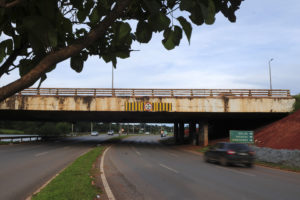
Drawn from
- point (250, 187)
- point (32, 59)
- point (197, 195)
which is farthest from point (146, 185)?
point (32, 59)

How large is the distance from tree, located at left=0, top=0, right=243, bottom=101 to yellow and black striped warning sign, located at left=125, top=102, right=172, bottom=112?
27223 mm

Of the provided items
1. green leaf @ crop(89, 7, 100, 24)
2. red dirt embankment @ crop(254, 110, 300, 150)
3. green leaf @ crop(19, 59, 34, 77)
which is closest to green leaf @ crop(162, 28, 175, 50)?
green leaf @ crop(89, 7, 100, 24)

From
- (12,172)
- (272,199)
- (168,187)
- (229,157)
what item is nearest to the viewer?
(272,199)

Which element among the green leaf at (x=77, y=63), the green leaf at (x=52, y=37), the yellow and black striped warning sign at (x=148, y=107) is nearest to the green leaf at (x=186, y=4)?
the green leaf at (x=52, y=37)

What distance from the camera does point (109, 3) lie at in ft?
7.72

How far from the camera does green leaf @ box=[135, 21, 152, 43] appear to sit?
7.24 ft

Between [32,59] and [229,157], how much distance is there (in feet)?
53.2

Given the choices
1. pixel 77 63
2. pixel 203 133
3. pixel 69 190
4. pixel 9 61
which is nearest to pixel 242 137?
pixel 203 133

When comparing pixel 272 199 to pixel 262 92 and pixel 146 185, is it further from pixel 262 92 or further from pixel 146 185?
pixel 262 92

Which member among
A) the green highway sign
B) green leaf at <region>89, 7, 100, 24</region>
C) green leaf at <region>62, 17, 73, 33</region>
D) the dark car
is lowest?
the dark car

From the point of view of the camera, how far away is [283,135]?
25.8 m

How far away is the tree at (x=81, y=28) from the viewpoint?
182 cm

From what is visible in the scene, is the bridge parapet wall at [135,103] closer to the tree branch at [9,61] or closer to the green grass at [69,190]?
the green grass at [69,190]

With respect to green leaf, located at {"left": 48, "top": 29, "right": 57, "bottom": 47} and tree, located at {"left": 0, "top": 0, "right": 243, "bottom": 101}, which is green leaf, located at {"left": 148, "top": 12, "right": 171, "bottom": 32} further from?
green leaf, located at {"left": 48, "top": 29, "right": 57, "bottom": 47}
